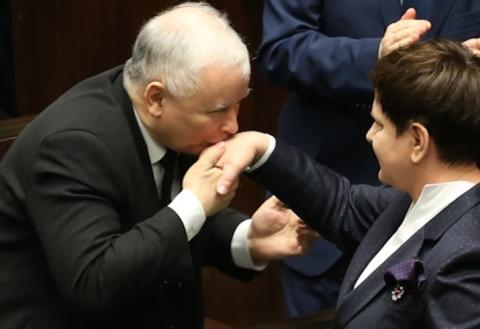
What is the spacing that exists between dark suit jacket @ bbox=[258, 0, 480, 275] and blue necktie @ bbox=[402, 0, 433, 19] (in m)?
0.01

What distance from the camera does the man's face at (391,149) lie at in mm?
1712

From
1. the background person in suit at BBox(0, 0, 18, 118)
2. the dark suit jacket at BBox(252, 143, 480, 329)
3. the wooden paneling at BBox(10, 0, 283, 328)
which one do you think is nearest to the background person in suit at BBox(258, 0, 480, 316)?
the dark suit jacket at BBox(252, 143, 480, 329)

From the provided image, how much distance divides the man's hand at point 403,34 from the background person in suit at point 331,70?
0.34 ft

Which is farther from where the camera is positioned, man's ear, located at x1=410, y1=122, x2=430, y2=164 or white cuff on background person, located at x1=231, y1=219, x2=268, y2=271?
white cuff on background person, located at x1=231, y1=219, x2=268, y2=271

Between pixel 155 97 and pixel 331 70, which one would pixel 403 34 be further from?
pixel 155 97

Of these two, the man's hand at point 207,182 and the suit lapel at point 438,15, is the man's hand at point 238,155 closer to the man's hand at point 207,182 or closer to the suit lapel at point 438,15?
the man's hand at point 207,182

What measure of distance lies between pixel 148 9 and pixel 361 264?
163 cm

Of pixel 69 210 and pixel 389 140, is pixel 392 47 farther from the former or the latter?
pixel 69 210

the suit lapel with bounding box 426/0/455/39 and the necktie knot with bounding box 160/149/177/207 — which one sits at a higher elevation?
the suit lapel with bounding box 426/0/455/39

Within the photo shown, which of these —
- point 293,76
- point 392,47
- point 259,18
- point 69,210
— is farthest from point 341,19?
point 259,18

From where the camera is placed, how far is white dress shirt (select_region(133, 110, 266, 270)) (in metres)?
1.81

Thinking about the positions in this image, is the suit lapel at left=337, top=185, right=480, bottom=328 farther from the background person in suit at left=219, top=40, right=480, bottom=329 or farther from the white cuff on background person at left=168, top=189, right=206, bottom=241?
the white cuff on background person at left=168, top=189, right=206, bottom=241

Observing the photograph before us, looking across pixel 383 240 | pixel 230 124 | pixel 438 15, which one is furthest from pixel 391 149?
pixel 438 15

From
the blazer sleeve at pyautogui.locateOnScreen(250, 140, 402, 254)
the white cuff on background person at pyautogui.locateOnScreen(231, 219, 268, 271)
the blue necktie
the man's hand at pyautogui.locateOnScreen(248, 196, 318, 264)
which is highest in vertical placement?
the blue necktie
